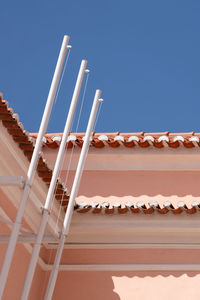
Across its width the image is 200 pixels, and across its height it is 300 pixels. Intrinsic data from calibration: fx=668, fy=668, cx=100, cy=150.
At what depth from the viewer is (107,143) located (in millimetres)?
10461

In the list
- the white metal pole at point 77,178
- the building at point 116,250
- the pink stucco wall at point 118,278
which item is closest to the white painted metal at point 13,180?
the white metal pole at point 77,178

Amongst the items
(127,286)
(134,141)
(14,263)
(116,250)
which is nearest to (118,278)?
(127,286)

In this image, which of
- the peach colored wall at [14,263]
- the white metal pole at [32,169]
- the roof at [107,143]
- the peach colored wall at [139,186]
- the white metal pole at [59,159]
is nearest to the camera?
the white metal pole at [32,169]

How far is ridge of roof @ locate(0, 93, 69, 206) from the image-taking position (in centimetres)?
704

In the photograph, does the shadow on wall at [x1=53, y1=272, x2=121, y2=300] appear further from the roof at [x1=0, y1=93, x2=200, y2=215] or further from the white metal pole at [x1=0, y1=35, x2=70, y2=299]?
the white metal pole at [x1=0, y1=35, x2=70, y2=299]

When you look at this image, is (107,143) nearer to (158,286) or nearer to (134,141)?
(134,141)

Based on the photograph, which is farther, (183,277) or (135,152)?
(135,152)

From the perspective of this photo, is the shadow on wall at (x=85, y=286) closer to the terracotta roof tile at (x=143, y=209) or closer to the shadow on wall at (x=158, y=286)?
the shadow on wall at (x=158, y=286)

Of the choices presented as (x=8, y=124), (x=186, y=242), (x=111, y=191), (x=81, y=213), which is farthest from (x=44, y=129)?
(x=111, y=191)

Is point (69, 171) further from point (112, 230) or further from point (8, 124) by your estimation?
point (8, 124)

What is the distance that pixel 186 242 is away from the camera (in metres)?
8.89

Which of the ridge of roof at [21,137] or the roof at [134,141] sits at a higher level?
the roof at [134,141]

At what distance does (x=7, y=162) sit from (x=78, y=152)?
321cm

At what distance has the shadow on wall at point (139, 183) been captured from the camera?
1031 centimetres
